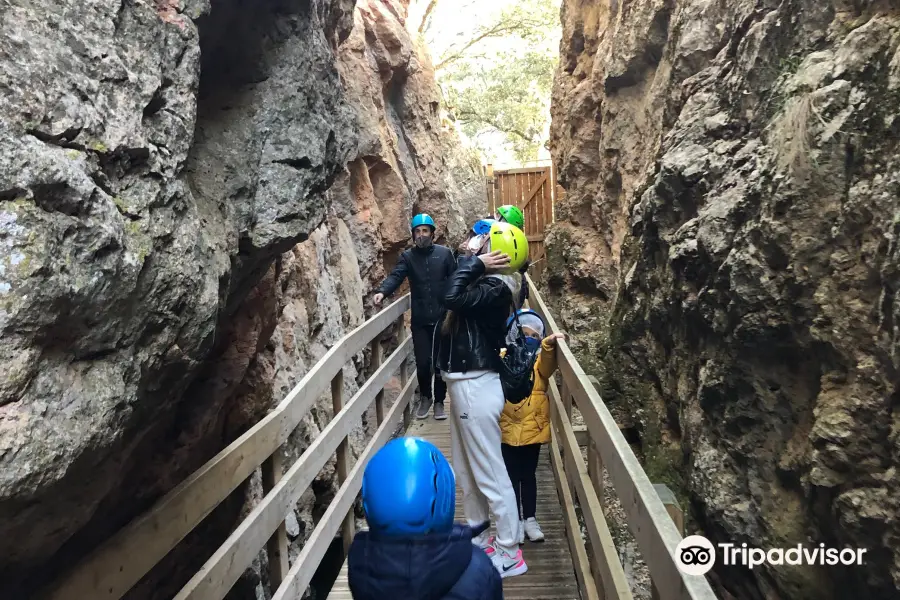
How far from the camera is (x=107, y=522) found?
92.4 inches

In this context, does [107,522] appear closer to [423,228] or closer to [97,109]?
[97,109]

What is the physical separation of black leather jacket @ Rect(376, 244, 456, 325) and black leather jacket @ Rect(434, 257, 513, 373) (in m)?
2.59

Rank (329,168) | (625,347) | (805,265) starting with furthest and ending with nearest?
(625,347) → (329,168) → (805,265)

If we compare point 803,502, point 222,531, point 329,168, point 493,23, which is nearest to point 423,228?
point 329,168

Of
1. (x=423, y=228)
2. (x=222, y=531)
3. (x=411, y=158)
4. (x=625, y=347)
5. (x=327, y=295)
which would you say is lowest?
(x=222, y=531)

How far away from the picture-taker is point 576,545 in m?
3.46

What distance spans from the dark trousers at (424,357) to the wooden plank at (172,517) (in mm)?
2858

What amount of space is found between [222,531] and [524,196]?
15395 mm

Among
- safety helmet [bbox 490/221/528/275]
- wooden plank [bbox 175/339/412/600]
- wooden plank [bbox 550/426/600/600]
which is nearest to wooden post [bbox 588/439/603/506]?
wooden plank [bbox 550/426/600/600]

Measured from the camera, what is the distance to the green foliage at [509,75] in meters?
21.7

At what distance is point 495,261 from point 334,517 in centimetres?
166

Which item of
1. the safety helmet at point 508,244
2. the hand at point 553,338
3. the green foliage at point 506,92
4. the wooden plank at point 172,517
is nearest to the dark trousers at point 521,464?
the hand at point 553,338

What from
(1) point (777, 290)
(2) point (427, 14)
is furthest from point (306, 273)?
(2) point (427, 14)

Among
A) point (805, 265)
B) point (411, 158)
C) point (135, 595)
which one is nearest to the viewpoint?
point (135, 595)
